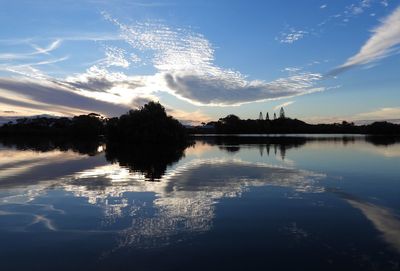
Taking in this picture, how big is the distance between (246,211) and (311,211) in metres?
3.05

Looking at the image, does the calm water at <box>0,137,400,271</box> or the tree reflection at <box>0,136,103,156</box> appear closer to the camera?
the calm water at <box>0,137,400,271</box>

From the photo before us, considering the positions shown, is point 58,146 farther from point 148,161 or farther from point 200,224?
point 200,224

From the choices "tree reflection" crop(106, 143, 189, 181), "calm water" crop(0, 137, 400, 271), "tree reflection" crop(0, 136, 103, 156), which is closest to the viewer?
"calm water" crop(0, 137, 400, 271)

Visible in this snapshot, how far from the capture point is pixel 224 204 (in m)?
19.5

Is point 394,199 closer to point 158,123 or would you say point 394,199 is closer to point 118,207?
point 118,207

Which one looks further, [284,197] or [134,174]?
[134,174]

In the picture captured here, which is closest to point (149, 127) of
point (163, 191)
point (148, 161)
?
point (148, 161)

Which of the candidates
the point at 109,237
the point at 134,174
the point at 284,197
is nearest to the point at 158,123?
the point at 134,174

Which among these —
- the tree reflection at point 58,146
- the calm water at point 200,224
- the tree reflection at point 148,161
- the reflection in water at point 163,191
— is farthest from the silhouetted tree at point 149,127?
the calm water at point 200,224

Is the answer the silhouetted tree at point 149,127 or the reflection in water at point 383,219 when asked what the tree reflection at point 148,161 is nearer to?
the reflection in water at point 383,219

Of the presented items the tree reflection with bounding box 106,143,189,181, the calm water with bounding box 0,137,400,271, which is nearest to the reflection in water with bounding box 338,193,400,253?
the calm water with bounding box 0,137,400,271

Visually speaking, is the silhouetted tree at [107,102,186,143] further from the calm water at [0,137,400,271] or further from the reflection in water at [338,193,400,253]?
the reflection in water at [338,193,400,253]

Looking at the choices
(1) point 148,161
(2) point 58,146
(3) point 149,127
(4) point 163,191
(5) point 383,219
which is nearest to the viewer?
(5) point 383,219

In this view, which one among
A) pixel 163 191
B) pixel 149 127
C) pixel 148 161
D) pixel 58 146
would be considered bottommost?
pixel 163 191
